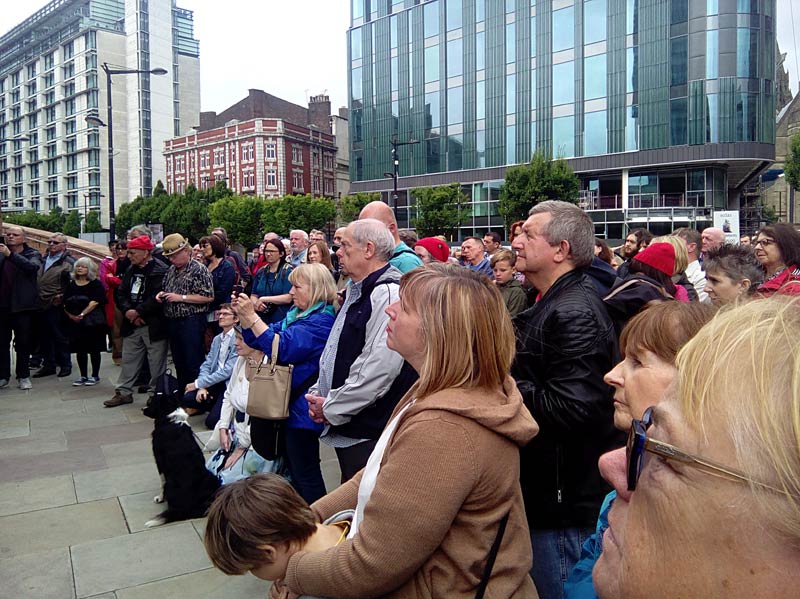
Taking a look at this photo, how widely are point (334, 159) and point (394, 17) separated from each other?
39730 mm

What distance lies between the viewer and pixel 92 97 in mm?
95312

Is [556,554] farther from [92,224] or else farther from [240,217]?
[92,224]

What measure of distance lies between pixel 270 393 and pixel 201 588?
1.17m

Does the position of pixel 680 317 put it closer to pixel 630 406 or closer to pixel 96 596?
pixel 630 406

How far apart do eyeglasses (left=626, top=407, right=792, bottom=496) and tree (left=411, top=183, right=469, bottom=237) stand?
48.0 meters

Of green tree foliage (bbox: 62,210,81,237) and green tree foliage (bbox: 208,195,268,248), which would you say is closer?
green tree foliage (bbox: 208,195,268,248)

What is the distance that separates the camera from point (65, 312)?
943 cm

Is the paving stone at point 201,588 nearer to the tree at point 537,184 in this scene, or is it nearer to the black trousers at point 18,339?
the black trousers at point 18,339

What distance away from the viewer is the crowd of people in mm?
823

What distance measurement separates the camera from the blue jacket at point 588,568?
1809 millimetres

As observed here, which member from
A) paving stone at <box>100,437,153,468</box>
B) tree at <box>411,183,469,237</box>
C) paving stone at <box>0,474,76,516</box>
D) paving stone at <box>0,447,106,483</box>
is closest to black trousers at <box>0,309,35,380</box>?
paving stone at <box>0,447,106,483</box>

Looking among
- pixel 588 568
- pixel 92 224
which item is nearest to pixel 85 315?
pixel 588 568

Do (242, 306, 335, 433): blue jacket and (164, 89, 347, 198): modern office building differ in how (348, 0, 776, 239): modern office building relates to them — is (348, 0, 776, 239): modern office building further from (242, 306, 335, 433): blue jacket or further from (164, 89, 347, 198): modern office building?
(242, 306, 335, 433): blue jacket

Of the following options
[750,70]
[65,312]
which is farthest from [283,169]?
[65,312]
